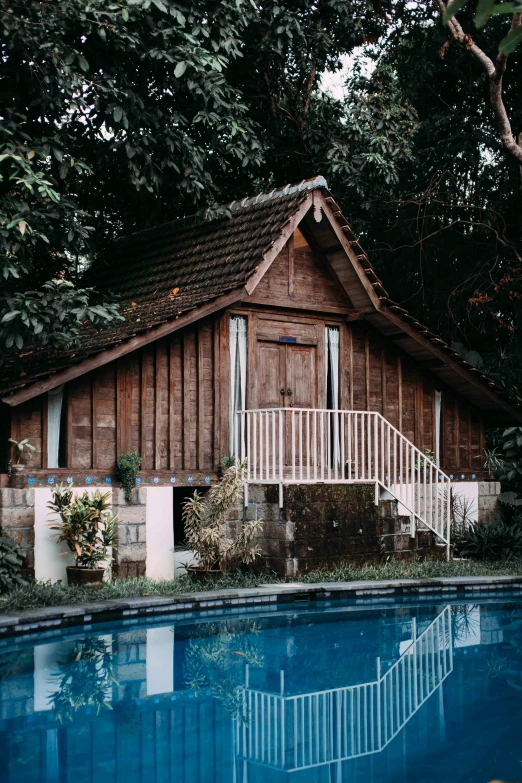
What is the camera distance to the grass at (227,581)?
1266cm

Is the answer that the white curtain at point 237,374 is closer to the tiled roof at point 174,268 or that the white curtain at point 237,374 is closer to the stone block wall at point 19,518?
the tiled roof at point 174,268

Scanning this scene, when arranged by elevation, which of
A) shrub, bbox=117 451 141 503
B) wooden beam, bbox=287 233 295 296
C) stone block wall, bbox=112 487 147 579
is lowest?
stone block wall, bbox=112 487 147 579

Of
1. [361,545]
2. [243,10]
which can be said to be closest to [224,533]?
[361,545]

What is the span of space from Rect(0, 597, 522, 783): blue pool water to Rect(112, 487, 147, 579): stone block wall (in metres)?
2.30

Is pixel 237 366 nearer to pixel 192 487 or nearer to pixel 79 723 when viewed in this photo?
pixel 192 487

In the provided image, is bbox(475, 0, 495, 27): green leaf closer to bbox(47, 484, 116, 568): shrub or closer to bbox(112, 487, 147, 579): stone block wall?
bbox(47, 484, 116, 568): shrub

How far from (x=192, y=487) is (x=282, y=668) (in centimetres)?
664

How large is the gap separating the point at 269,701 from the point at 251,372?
8.41 meters

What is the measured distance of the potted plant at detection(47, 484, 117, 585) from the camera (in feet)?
45.4

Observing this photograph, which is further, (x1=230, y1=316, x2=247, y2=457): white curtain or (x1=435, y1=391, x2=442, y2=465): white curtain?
(x1=435, y1=391, x2=442, y2=465): white curtain

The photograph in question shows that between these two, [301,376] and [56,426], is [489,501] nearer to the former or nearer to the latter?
[301,376]

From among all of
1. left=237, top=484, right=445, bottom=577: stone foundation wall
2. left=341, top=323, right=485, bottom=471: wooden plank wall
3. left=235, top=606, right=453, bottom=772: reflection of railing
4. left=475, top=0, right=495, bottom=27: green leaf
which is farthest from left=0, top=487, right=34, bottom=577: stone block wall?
left=475, top=0, right=495, bottom=27: green leaf

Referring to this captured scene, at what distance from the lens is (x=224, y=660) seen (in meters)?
10.5

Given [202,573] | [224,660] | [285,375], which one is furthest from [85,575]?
[285,375]
